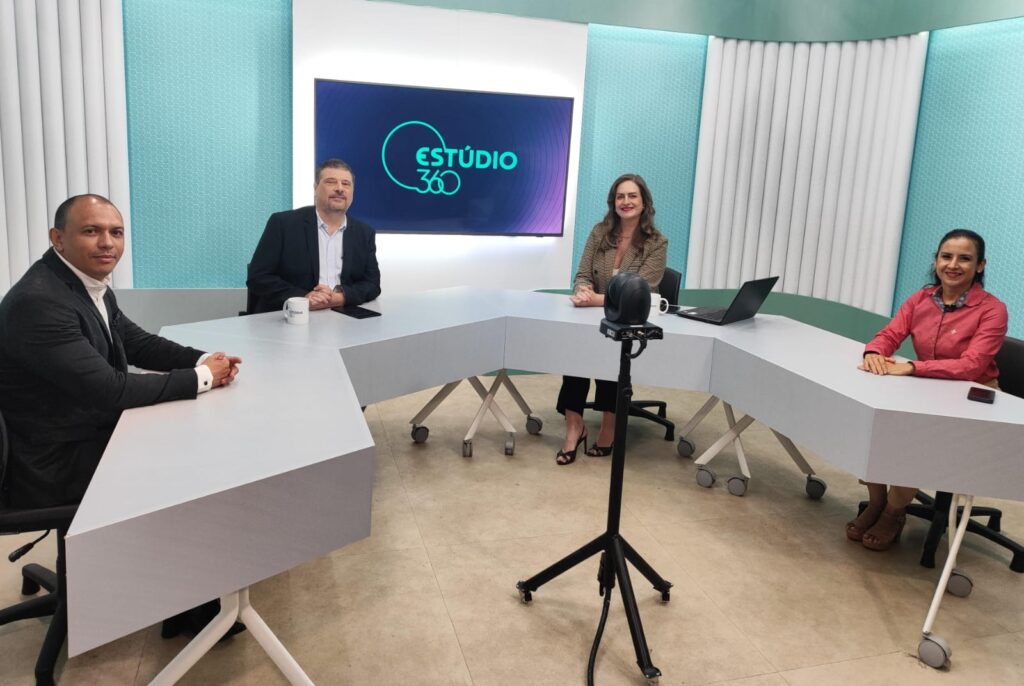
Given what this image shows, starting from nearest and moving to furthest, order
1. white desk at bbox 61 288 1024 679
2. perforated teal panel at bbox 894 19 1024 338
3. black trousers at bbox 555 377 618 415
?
white desk at bbox 61 288 1024 679
black trousers at bbox 555 377 618 415
perforated teal panel at bbox 894 19 1024 338

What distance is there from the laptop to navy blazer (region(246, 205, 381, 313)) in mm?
1662

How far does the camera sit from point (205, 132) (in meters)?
4.64

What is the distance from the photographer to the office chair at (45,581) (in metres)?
2.01

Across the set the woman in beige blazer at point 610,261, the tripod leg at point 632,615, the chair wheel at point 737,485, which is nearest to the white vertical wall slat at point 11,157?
the woman in beige blazer at point 610,261

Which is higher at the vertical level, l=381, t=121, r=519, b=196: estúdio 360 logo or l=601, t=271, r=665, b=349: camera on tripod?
l=381, t=121, r=519, b=196: estúdio 360 logo

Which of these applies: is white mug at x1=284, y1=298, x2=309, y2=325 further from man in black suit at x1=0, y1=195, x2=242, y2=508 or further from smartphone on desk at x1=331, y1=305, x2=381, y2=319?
man in black suit at x1=0, y1=195, x2=242, y2=508

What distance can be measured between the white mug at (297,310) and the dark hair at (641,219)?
5.79ft

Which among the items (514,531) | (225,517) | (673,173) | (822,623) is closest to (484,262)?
(673,173)

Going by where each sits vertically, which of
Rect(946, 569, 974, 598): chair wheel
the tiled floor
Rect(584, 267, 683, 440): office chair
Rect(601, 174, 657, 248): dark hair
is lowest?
the tiled floor

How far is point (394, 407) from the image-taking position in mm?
4898

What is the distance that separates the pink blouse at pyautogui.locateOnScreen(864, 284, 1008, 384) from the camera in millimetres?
2980

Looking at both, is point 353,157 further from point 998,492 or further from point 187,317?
point 998,492

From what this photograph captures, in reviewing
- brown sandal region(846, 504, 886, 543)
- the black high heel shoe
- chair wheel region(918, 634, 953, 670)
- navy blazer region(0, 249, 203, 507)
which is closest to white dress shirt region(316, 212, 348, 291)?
the black high heel shoe

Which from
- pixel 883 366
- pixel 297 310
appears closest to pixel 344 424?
pixel 297 310
